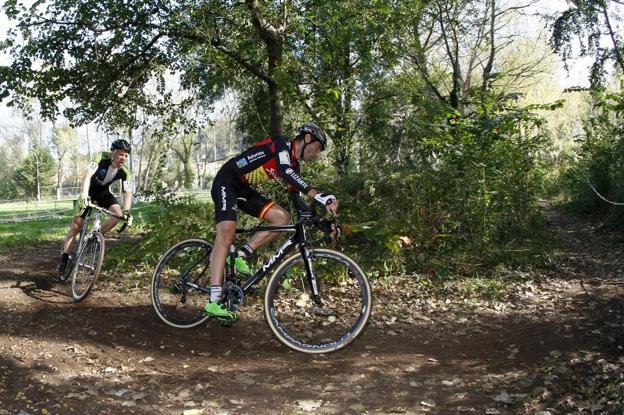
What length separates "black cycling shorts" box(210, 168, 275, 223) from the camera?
505 cm

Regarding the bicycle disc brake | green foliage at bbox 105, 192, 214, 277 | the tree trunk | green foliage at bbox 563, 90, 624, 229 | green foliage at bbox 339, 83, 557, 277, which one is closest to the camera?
the bicycle disc brake

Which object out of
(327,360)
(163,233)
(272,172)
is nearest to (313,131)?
(272,172)

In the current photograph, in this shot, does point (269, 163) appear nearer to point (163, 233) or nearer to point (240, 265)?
point (240, 265)

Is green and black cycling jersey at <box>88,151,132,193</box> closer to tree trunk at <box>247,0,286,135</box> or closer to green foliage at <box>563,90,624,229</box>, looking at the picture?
tree trunk at <box>247,0,286,135</box>

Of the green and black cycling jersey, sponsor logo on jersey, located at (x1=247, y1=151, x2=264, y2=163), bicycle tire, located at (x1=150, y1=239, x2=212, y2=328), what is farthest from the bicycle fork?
the green and black cycling jersey

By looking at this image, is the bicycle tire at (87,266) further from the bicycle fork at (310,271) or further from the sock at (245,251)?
the bicycle fork at (310,271)

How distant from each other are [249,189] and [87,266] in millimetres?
2751

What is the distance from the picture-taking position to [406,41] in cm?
1898

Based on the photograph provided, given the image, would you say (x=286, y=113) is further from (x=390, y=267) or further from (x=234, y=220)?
(x=234, y=220)

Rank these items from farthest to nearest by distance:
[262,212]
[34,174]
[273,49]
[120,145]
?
[34,174] → [273,49] → [120,145] → [262,212]

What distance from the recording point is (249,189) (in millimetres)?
5289

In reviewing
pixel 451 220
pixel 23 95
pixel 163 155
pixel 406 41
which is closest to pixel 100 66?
pixel 23 95

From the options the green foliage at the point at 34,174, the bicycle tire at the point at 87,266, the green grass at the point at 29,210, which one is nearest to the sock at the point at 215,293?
the bicycle tire at the point at 87,266

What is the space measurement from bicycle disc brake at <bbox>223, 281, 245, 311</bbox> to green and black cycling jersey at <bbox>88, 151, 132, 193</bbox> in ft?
8.65
